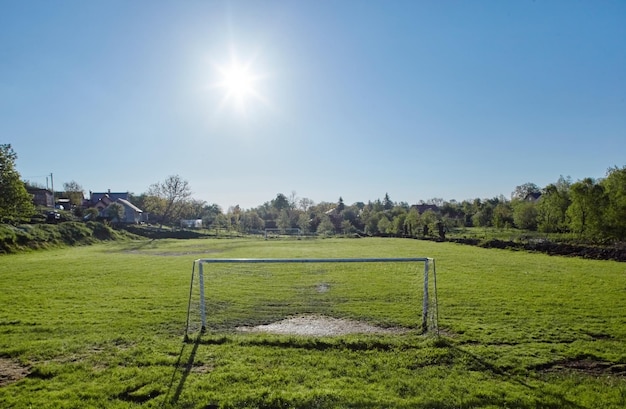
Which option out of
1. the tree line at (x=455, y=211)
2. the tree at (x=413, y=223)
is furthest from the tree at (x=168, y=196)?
the tree at (x=413, y=223)

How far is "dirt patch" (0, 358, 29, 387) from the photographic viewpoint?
632 cm

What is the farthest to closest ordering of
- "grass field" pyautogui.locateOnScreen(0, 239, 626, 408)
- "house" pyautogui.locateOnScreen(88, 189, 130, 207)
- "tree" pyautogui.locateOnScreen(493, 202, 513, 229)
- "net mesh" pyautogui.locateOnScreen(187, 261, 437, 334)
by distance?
1. "house" pyautogui.locateOnScreen(88, 189, 130, 207)
2. "tree" pyautogui.locateOnScreen(493, 202, 513, 229)
3. "net mesh" pyautogui.locateOnScreen(187, 261, 437, 334)
4. "grass field" pyautogui.locateOnScreen(0, 239, 626, 408)

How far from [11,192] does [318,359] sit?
131 feet

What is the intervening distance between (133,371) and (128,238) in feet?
162

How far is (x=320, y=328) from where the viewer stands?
9250mm

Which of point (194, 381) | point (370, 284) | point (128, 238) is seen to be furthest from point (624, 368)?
point (128, 238)

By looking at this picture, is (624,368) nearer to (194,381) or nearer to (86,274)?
(194,381)

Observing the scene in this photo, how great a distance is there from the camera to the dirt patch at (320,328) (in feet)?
29.1

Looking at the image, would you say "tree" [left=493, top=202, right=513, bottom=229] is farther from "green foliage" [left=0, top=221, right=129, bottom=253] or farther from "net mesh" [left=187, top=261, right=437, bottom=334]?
"green foliage" [left=0, top=221, right=129, bottom=253]

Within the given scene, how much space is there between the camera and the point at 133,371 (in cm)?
646

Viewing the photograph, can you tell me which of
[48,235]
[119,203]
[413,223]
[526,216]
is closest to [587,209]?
[526,216]

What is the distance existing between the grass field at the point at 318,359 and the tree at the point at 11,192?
92.7 feet

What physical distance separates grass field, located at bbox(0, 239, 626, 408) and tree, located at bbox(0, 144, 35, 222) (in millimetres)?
28252

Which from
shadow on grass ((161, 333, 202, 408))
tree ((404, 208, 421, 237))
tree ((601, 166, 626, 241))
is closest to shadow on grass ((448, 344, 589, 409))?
shadow on grass ((161, 333, 202, 408))
